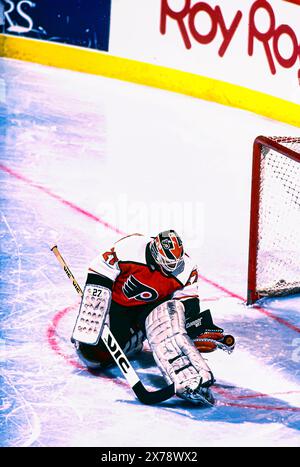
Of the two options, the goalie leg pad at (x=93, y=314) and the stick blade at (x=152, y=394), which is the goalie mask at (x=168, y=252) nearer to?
the goalie leg pad at (x=93, y=314)

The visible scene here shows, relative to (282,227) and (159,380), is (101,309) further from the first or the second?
(282,227)

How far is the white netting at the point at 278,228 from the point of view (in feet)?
19.3

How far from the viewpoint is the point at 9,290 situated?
17.8 ft

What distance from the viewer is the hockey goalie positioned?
14.0ft

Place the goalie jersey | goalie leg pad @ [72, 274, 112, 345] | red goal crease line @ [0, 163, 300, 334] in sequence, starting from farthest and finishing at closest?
red goal crease line @ [0, 163, 300, 334], the goalie jersey, goalie leg pad @ [72, 274, 112, 345]

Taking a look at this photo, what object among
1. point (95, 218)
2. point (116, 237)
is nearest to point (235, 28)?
point (95, 218)

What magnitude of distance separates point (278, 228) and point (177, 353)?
212 centimetres

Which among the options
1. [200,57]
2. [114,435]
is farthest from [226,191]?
[114,435]

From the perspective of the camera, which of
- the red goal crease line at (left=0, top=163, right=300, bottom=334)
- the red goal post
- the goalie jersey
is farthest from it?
the red goal post

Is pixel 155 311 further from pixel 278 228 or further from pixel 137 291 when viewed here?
pixel 278 228

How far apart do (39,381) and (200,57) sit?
19.5 feet

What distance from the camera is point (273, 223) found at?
6.20m

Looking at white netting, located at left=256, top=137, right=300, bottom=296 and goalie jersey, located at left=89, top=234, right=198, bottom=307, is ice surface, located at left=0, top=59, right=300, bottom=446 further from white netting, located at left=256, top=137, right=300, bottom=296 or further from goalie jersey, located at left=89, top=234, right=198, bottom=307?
goalie jersey, located at left=89, top=234, right=198, bottom=307

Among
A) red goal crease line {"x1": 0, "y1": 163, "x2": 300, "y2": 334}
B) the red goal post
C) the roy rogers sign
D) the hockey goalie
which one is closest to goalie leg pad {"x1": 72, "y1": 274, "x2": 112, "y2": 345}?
the hockey goalie
